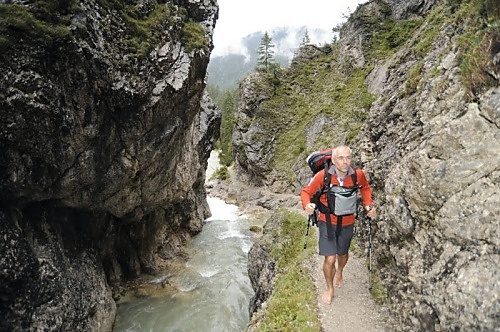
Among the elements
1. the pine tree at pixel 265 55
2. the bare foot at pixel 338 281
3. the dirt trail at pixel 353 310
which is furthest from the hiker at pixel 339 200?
the pine tree at pixel 265 55

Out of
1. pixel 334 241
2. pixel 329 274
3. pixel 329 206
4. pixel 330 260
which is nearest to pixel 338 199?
pixel 329 206

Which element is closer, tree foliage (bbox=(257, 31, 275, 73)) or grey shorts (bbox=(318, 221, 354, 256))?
grey shorts (bbox=(318, 221, 354, 256))

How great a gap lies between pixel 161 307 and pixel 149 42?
12510mm

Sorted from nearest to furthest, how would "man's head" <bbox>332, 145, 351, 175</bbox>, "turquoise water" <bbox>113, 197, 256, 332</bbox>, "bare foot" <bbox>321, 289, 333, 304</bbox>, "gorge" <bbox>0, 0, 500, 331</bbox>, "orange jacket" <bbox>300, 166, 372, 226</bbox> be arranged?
"gorge" <bbox>0, 0, 500, 331</bbox>, "man's head" <bbox>332, 145, 351, 175</bbox>, "orange jacket" <bbox>300, 166, 372, 226</bbox>, "bare foot" <bbox>321, 289, 333, 304</bbox>, "turquoise water" <bbox>113, 197, 256, 332</bbox>

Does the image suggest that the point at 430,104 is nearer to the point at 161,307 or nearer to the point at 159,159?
the point at 159,159

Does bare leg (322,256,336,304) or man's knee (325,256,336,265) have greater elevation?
man's knee (325,256,336,265)

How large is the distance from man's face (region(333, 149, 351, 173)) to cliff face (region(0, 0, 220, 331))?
28.3ft

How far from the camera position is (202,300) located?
17406 millimetres

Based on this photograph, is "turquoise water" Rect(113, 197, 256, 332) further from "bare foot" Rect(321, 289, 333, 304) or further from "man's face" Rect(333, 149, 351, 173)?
"man's face" Rect(333, 149, 351, 173)

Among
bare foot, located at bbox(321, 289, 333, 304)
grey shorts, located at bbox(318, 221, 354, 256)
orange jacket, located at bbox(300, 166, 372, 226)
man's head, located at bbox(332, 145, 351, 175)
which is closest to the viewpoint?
man's head, located at bbox(332, 145, 351, 175)

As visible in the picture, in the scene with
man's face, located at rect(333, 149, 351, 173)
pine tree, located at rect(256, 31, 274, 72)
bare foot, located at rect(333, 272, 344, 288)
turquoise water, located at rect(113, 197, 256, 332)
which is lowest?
turquoise water, located at rect(113, 197, 256, 332)

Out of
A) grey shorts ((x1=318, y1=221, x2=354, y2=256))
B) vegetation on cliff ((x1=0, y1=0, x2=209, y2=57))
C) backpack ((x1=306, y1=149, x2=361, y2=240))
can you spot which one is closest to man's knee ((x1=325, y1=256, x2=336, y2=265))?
grey shorts ((x1=318, y1=221, x2=354, y2=256))

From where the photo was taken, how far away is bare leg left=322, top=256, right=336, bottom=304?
753 centimetres

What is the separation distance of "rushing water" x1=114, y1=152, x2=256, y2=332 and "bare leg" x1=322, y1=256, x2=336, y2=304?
8089 mm
